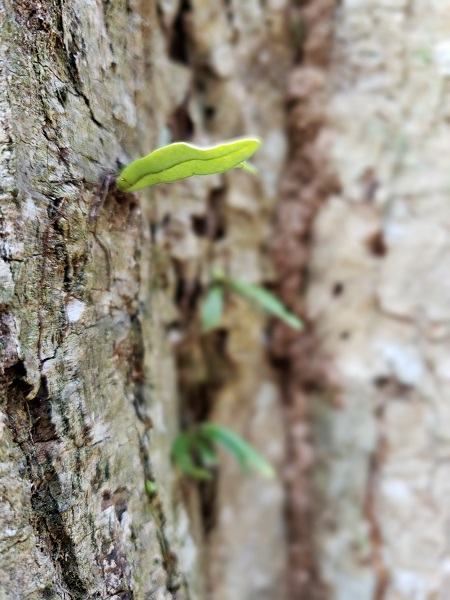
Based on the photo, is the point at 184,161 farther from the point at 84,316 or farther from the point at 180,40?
the point at 180,40

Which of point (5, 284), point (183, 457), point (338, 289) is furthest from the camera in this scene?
point (338, 289)

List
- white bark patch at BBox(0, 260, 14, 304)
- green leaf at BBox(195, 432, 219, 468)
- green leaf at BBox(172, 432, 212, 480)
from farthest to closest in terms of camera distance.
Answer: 1. green leaf at BBox(195, 432, 219, 468)
2. green leaf at BBox(172, 432, 212, 480)
3. white bark patch at BBox(0, 260, 14, 304)

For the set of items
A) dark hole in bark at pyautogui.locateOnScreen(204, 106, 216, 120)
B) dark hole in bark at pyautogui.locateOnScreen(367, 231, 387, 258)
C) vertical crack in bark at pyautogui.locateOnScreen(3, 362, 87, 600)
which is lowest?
vertical crack in bark at pyautogui.locateOnScreen(3, 362, 87, 600)

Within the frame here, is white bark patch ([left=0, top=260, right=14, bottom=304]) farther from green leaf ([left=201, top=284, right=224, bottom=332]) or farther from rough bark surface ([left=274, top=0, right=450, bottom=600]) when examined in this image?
rough bark surface ([left=274, top=0, right=450, bottom=600])

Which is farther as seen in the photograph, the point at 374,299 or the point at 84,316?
the point at 374,299

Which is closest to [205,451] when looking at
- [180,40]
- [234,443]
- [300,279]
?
[234,443]

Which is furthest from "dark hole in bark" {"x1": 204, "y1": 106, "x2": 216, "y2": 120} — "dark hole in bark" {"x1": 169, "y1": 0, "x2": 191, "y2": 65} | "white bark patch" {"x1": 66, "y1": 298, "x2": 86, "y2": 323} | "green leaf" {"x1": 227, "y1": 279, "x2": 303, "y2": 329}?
"white bark patch" {"x1": 66, "y1": 298, "x2": 86, "y2": 323}

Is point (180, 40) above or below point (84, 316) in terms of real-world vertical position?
above
